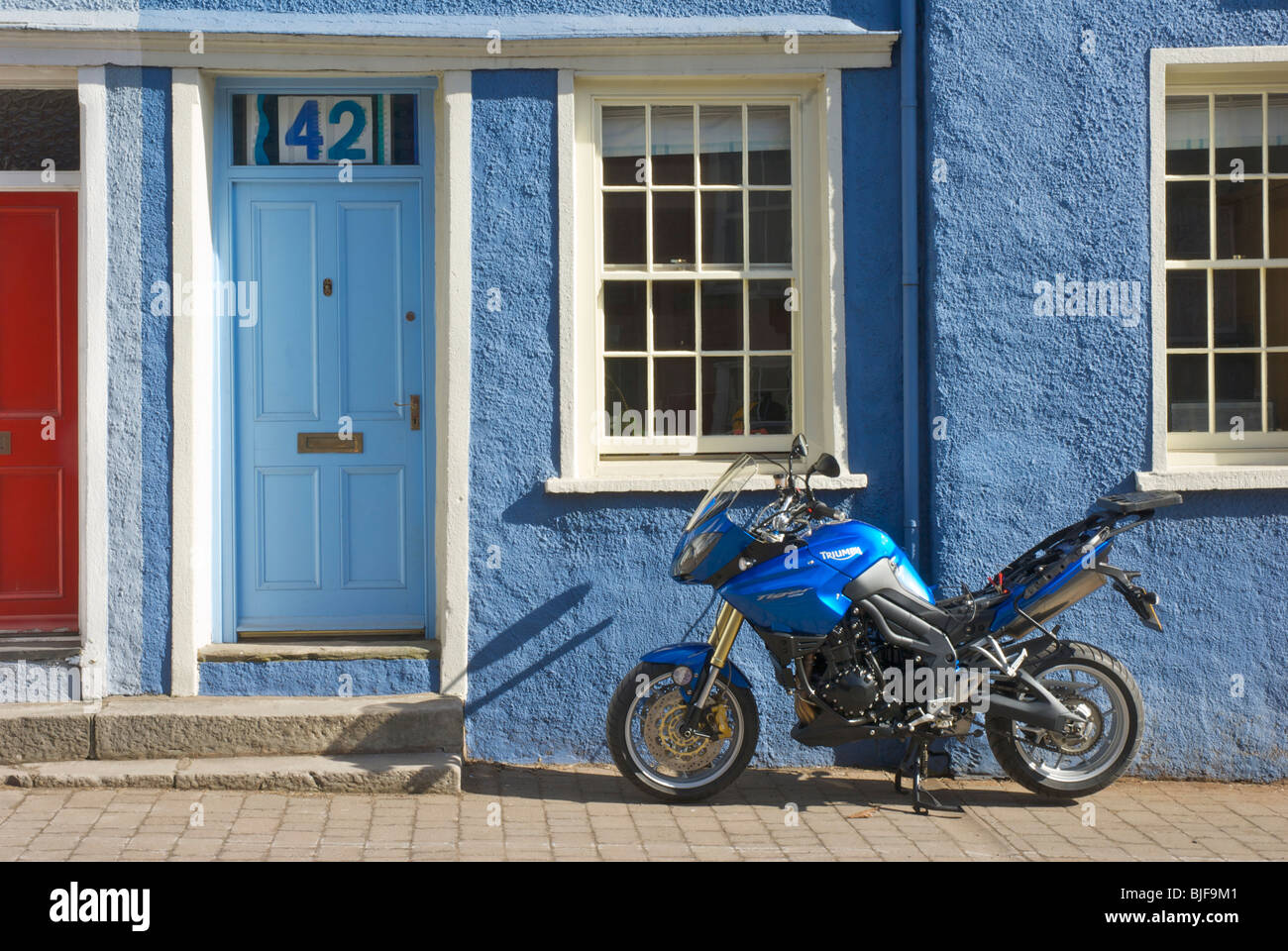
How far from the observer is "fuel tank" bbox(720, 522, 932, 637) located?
543 centimetres

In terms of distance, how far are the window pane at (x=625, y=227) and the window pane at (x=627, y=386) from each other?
527mm

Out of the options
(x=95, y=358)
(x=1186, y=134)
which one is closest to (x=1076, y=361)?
(x=1186, y=134)

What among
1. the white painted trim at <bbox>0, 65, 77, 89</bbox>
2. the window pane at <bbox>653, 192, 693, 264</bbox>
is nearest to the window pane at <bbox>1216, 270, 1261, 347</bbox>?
the window pane at <bbox>653, 192, 693, 264</bbox>

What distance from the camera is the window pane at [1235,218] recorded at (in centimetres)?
674

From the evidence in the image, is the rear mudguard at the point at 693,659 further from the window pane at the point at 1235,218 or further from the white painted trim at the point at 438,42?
the window pane at the point at 1235,218

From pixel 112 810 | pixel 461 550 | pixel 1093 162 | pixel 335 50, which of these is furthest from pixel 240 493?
pixel 1093 162

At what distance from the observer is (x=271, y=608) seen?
21.7 feet

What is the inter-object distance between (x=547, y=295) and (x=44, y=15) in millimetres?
2744

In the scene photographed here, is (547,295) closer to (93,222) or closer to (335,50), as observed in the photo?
(335,50)

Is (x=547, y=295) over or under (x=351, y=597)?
over

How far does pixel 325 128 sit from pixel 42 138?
1434 mm

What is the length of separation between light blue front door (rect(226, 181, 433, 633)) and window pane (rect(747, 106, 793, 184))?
176 cm

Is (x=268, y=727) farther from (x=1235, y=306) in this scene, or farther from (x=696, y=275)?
(x=1235, y=306)

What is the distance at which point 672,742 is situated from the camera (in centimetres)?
566
